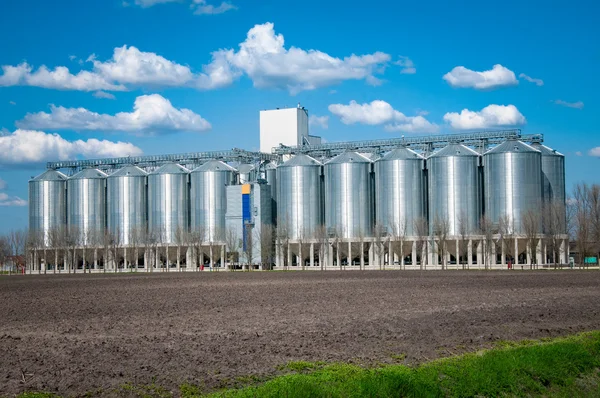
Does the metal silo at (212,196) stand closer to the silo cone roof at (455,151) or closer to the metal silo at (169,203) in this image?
the metal silo at (169,203)

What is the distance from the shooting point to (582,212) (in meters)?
124

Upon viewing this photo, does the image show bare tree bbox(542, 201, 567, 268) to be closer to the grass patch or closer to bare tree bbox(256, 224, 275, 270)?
bare tree bbox(256, 224, 275, 270)

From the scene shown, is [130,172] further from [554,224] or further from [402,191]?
[554,224]

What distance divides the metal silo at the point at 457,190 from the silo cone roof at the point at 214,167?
4150cm

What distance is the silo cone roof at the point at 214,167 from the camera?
15038 centimetres

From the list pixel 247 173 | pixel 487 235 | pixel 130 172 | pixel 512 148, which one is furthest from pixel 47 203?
pixel 512 148

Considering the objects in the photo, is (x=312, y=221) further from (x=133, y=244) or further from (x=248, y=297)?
(x=248, y=297)

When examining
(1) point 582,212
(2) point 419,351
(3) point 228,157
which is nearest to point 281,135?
(3) point 228,157

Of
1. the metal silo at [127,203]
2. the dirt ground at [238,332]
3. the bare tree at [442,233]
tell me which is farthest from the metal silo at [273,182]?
the dirt ground at [238,332]

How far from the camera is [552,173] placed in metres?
137

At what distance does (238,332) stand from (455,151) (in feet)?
362

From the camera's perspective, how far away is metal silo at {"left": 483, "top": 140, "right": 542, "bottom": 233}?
422 feet

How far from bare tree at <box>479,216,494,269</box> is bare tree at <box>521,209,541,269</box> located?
214 inches

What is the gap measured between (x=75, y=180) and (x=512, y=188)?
9147cm
